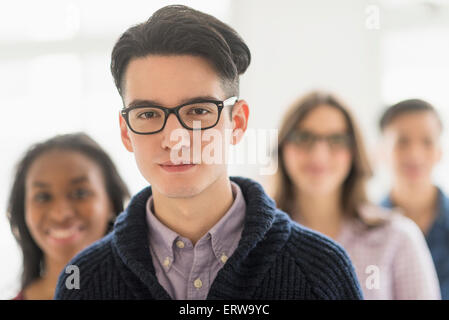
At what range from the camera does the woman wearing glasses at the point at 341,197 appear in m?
1.25

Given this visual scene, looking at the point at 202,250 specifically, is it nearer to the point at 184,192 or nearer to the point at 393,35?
the point at 184,192

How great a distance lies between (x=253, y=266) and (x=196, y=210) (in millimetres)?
130

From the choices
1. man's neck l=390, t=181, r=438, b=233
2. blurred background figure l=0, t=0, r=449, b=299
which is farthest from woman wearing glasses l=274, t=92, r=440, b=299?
man's neck l=390, t=181, r=438, b=233

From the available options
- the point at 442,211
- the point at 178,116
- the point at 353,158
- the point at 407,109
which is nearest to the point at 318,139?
the point at 353,158

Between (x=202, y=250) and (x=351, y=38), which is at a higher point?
(x=351, y=38)

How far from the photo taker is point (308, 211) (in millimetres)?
1370

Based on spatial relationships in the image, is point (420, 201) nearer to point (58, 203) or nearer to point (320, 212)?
point (320, 212)

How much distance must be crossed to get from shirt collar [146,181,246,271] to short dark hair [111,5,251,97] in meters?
0.21

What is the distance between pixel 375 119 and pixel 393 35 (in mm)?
380

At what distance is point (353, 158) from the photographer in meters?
1.43

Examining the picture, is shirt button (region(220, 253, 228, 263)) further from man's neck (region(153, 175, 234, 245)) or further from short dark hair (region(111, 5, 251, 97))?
short dark hair (region(111, 5, 251, 97))

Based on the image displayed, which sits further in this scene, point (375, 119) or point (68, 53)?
point (375, 119)

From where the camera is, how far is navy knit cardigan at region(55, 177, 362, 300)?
30.0 inches
